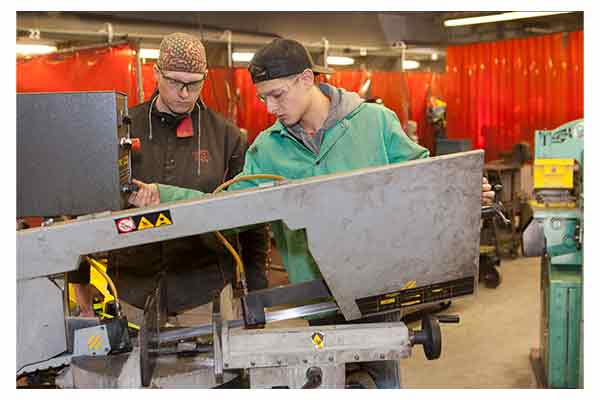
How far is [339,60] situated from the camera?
4.56 metres

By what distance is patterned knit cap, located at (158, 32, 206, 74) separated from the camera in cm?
163

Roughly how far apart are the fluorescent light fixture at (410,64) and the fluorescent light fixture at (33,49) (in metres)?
2.65

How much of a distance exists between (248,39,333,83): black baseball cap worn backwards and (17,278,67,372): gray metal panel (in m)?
0.62

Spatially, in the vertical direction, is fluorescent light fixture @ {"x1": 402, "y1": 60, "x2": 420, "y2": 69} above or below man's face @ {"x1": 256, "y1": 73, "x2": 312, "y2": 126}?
above

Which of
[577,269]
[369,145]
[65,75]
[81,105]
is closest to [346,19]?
[65,75]

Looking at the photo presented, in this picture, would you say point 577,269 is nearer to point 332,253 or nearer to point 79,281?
point 332,253

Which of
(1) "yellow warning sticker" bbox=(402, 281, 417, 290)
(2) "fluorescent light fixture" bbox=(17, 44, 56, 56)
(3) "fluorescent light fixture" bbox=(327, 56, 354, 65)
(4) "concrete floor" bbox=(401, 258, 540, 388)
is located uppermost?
(3) "fluorescent light fixture" bbox=(327, 56, 354, 65)

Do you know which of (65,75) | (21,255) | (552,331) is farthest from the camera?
(65,75)

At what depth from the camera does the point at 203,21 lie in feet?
12.4

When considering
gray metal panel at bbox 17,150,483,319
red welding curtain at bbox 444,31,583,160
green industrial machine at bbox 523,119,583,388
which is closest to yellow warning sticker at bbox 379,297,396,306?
gray metal panel at bbox 17,150,483,319

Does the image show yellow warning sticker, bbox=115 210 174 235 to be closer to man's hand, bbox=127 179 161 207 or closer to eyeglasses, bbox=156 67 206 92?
man's hand, bbox=127 179 161 207

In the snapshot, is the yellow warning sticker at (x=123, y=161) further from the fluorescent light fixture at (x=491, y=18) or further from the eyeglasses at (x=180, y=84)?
the fluorescent light fixture at (x=491, y=18)

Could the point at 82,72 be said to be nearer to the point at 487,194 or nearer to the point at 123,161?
the point at 123,161

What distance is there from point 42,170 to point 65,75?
77.0 inches
